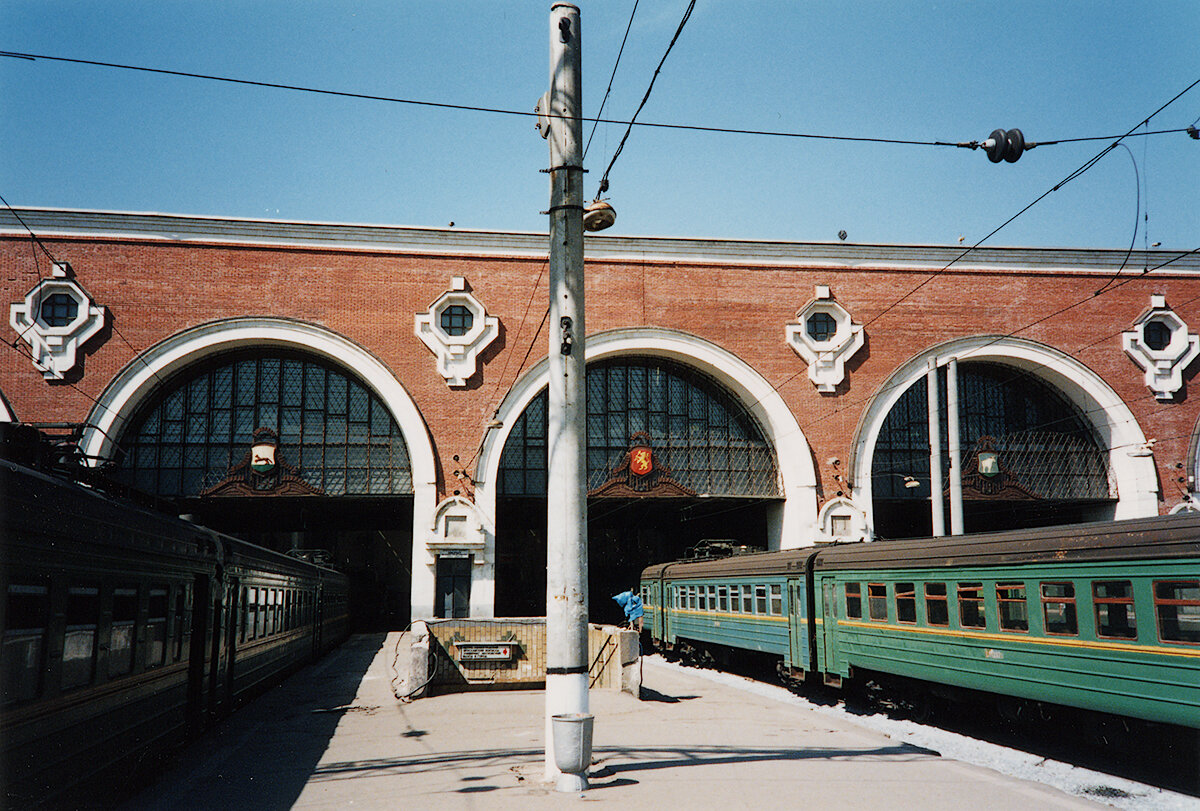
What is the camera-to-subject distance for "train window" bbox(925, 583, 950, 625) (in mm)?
12930

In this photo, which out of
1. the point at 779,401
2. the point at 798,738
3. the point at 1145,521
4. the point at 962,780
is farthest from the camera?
the point at 779,401

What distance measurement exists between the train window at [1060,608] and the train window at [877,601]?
3440 mm

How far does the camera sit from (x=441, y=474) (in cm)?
2775

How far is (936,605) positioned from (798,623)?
3882 millimetres

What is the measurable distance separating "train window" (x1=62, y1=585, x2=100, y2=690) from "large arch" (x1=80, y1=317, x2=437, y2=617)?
63.7 ft

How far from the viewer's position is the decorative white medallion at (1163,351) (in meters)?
29.8

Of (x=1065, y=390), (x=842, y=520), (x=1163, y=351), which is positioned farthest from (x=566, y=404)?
(x=1163, y=351)

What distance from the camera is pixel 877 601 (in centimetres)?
1457

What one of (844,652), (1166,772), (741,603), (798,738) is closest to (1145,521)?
(1166,772)

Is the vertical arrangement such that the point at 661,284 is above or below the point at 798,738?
above

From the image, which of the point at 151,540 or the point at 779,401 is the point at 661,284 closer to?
the point at 779,401

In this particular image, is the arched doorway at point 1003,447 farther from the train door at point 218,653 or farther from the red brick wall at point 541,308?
the train door at point 218,653

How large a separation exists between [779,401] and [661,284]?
507cm

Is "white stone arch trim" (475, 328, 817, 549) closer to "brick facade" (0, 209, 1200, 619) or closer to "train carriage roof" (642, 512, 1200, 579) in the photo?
"brick facade" (0, 209, 1200, 619)
